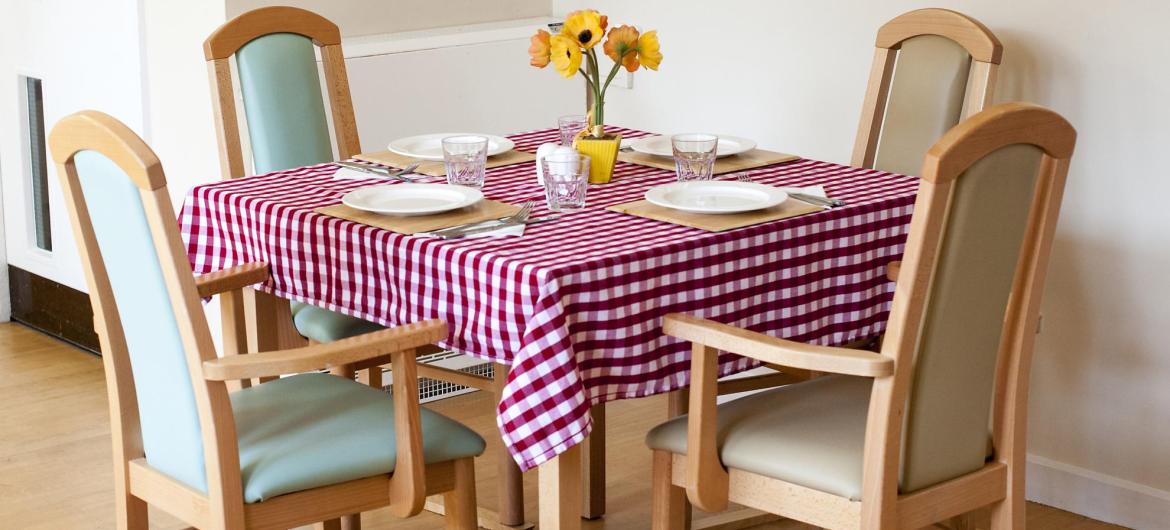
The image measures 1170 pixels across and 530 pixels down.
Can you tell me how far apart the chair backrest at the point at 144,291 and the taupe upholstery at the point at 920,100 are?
1.61 metres

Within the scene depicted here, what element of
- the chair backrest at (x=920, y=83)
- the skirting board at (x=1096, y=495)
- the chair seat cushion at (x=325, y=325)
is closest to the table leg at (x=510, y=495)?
the chair seat cushion at (x=325, y=325)

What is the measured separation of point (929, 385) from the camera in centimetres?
192

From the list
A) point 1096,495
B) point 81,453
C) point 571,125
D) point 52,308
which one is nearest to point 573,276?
point 571,125

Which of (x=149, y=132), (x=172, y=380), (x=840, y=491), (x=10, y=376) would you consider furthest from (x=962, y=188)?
(x=10, y=376)

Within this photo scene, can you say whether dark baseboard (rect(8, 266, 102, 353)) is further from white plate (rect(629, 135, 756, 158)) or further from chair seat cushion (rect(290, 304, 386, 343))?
white plate (rect(629, 135, 756, 158))

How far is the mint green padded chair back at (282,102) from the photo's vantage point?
289cm

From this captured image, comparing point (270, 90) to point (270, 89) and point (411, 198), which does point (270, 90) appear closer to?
point (270, 89)

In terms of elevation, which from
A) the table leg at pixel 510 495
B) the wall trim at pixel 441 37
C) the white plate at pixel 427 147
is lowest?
the table leg at pixel 510 495

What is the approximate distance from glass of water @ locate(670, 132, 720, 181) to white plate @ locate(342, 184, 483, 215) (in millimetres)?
357

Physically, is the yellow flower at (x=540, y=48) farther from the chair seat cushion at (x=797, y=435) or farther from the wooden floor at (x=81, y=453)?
the wooden floor at (x=81, y=453)

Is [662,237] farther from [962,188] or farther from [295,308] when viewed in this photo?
[295,308]

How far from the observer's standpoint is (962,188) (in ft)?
5.98

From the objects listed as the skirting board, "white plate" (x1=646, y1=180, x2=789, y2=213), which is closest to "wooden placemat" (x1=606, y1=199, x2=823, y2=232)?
"white plate" (x1=646, y1=180, x2=789, y2=213)

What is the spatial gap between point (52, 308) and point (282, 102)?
1.66m
